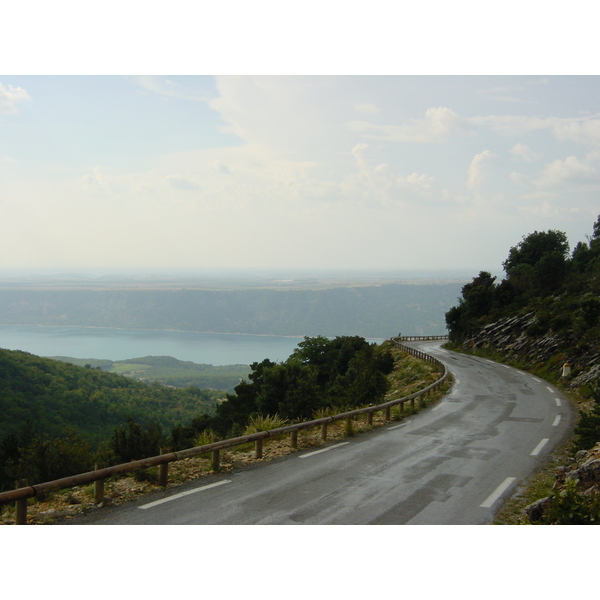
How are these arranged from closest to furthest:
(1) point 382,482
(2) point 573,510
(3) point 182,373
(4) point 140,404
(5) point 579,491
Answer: (2) point 573,510 < (5) point 579,491 < (1) point 382,482 < (4) point 140,404 < (3) point 182,373

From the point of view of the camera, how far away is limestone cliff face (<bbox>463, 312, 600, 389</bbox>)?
24.5 meters

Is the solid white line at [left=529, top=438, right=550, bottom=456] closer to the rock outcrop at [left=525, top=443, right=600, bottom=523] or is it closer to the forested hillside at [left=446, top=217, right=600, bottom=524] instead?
the forested hillside at [left=446, top=217, right=600, bottom=524]

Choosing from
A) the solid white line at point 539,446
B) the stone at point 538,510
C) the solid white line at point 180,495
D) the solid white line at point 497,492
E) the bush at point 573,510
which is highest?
the bush at point 573,510

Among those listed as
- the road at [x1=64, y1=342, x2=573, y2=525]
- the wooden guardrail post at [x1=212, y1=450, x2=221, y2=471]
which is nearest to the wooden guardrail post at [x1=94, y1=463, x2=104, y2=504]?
the road at [x1=64, y1=342, x2=573, y2=525]

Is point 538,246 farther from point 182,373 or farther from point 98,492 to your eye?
point 182,373

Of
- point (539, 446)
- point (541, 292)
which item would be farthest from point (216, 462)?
point (541, 292)

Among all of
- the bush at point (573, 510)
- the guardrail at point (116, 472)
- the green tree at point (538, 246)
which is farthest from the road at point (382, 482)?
the green tree at point (538, 246)

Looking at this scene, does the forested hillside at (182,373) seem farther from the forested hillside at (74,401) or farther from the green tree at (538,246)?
the green tree at (538,246)

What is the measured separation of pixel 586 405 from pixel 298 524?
1695 cm

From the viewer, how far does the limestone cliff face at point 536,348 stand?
24.5 meters

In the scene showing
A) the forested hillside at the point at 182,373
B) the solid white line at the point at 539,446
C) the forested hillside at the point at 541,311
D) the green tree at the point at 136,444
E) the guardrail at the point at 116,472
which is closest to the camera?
the guardrail at the point at 116,472

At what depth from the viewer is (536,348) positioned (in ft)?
111

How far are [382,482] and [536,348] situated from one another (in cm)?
2965

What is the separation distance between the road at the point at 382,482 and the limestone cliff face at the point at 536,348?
19.9 ft
